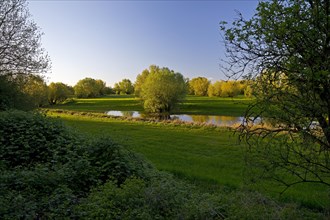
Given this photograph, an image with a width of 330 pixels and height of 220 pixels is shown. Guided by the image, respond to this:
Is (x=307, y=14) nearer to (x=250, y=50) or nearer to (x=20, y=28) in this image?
(x=250, y=50)

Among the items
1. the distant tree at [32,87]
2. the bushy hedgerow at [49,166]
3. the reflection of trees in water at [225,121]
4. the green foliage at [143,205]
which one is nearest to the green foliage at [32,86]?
the distant tree at [32,87]

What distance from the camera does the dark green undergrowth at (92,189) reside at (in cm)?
452

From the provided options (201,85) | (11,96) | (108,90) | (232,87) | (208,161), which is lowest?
(208,161)

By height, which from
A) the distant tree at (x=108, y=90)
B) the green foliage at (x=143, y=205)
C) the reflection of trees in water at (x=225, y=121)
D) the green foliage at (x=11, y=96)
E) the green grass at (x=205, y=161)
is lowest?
the reflection of trees in water at (x=225, y=121)

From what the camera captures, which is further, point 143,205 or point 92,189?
point 92,189

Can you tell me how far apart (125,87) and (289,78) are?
12289 cm

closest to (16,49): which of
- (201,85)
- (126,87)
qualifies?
(201,85)

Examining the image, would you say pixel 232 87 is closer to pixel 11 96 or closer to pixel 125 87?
pixel 11 96

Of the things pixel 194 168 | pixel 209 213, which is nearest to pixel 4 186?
pixel 209 213

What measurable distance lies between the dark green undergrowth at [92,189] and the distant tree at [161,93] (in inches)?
1619

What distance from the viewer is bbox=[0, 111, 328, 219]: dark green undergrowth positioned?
452 centimetres

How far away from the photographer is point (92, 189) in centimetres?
581

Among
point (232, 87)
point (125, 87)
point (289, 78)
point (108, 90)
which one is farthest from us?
point (125, 87)

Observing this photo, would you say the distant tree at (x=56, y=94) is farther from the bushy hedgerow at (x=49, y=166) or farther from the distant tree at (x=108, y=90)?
the bushy hedgerow at (x=49, y=166)
